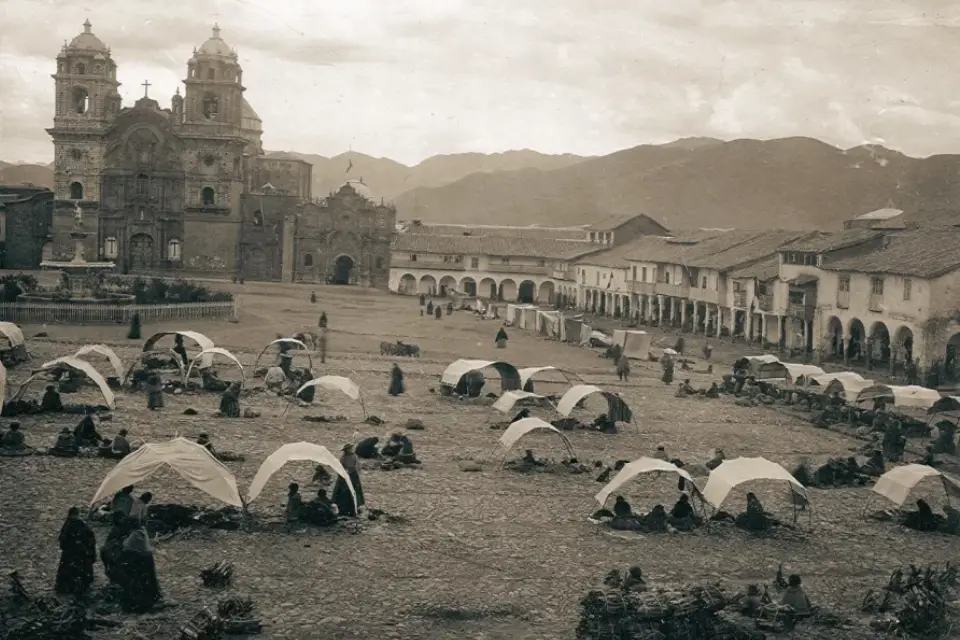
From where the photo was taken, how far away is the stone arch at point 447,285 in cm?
8250

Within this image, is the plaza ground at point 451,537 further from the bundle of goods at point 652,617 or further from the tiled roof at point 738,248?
the tiled roof at point 738,248

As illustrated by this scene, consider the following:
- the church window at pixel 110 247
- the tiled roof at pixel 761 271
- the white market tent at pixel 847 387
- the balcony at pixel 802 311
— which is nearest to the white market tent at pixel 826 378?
the white market tent at pixel 847 387

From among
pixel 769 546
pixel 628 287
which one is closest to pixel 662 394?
pixel 769 546

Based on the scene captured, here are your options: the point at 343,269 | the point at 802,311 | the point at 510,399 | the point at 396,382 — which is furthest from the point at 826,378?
the point at 343,269

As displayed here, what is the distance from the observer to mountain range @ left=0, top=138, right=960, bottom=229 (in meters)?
138

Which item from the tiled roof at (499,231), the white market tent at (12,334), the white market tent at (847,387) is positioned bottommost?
the white market tent at (847,387)

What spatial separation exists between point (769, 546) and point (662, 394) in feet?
59.0

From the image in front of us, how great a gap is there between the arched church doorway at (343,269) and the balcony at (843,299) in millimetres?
45691

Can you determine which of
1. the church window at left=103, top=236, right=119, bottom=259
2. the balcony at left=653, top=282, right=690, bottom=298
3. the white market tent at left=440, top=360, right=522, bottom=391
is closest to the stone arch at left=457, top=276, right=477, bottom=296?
the balcony at left=653, top=282, right=690, bottom=298

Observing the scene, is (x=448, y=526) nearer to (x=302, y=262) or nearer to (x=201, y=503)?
(x=201, y=503)

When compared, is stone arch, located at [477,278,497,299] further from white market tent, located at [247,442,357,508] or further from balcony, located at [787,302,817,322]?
white market tent, located at [247,442,357,508]

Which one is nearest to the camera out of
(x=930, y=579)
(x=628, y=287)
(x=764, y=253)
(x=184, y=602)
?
(x=184, y=602)

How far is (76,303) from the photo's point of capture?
44.2 meters

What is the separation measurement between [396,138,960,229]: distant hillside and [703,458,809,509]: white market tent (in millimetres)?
108454
